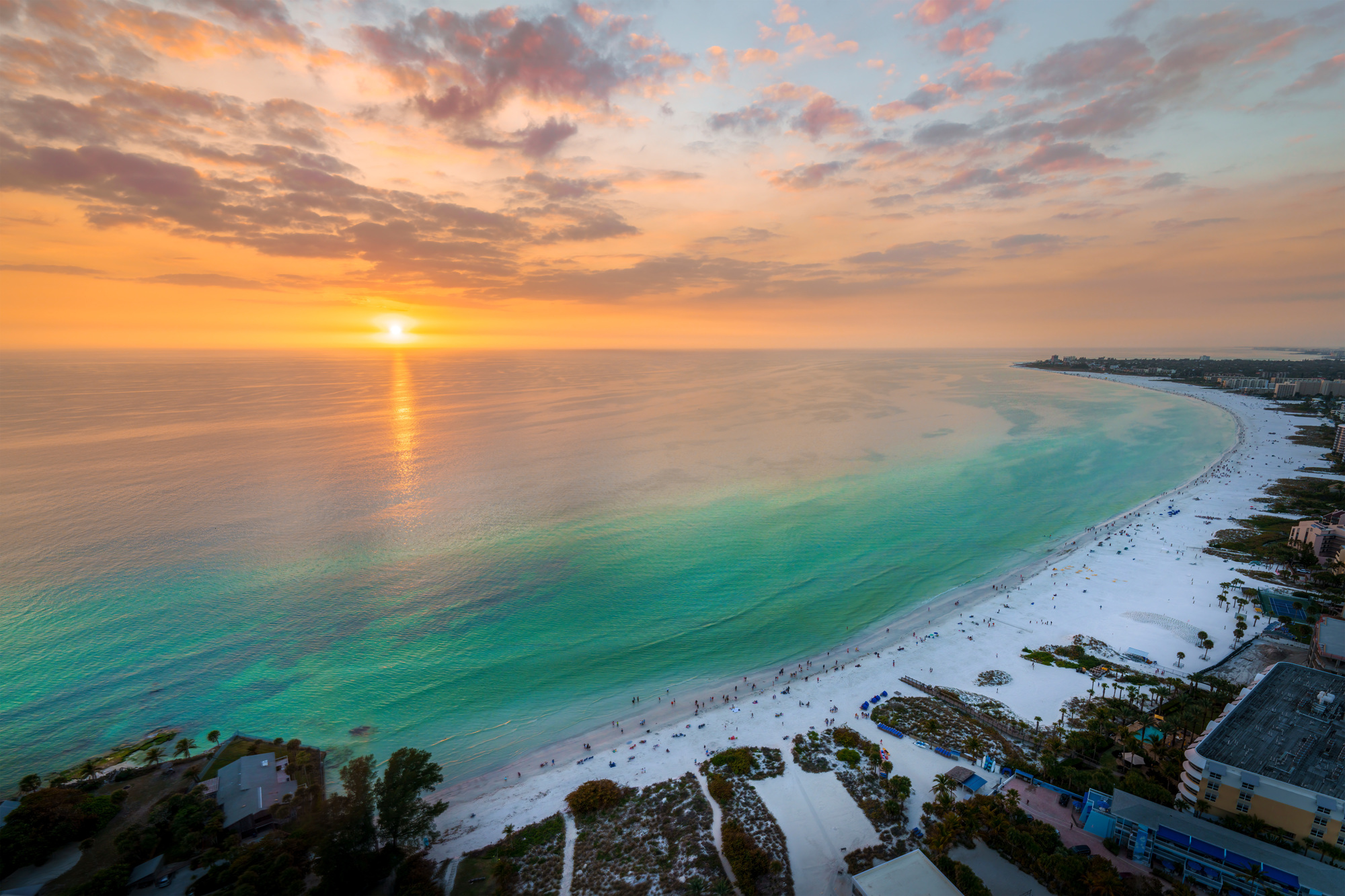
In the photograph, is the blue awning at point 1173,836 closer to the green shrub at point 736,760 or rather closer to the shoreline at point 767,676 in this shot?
the green shrub at point 736,760

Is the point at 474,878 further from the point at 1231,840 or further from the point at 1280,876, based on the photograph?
the point at 1280,876

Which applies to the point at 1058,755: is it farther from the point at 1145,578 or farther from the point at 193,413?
the point at 193,413

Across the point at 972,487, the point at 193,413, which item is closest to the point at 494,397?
the point at 193,413

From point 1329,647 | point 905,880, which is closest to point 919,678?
point 905,880

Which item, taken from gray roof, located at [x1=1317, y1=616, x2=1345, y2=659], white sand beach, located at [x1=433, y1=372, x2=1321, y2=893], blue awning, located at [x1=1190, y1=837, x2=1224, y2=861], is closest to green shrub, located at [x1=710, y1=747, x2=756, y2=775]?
white sand beach, located at [x1=433, y1=372, x2=1321, y2=893]

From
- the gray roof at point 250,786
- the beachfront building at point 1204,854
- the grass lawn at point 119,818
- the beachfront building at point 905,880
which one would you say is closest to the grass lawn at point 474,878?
the gray roof at point 250,786

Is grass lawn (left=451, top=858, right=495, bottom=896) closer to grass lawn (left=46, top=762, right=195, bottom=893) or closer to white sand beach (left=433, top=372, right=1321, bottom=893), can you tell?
white sand beach (left=433, top=372, right=1321, bottom=893)

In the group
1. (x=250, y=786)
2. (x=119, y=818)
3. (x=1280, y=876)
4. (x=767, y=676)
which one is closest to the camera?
(x=1280, y=876)
